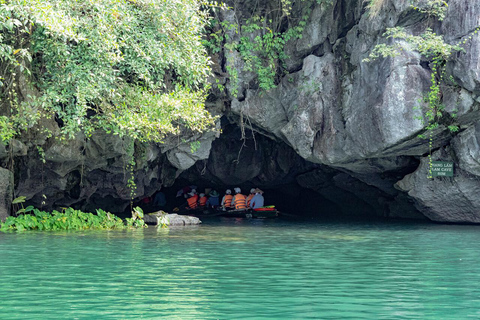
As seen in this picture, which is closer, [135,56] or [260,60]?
[135,56]

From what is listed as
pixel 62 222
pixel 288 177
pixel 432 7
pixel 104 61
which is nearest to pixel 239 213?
pixel 288 177

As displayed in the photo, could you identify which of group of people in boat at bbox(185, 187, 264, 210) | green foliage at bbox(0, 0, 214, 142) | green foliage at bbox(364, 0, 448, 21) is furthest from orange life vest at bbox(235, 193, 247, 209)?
green foliage at bbox(364, 0, 448, 21)

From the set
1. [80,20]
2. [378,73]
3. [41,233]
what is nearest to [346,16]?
[378,73]

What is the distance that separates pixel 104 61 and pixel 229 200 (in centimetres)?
1471

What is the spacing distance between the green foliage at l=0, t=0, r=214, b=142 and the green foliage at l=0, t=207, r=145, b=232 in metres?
2.80

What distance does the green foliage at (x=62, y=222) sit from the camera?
14.1 meters

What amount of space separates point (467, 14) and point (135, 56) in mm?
7938

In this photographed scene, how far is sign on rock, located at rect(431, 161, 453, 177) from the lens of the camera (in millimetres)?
16219

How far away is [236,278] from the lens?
7.12 meters

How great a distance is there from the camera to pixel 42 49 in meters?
11.3

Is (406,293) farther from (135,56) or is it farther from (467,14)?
(467,14)

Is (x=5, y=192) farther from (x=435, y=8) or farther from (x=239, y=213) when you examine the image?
(x=435, y=8)

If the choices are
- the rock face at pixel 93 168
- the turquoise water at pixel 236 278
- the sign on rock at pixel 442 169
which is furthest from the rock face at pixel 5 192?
the sign on rock at pixel 442 169

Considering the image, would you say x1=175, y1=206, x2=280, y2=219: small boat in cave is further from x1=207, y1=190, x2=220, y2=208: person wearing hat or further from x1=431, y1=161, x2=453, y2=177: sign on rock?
x1=431, y1=161, x2=453, y2=177: sign on rock
